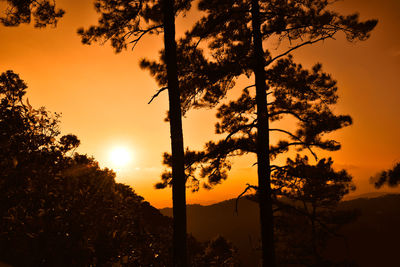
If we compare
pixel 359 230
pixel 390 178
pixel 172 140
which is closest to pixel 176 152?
pixel 172 140

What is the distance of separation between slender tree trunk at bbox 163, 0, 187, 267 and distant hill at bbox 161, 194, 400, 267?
50.4 metres

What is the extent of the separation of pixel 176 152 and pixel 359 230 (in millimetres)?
133315

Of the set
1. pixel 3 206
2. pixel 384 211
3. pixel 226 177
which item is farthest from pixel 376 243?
pixel 3 206

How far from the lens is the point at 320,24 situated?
7871 millimetres

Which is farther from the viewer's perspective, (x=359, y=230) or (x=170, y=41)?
(x=359, y=230)

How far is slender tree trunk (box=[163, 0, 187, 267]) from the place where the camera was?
6.12 m

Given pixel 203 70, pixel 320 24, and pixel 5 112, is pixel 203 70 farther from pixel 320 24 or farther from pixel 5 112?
pixel 5 112

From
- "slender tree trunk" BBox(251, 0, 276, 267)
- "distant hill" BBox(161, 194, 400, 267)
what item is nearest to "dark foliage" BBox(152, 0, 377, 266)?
"slender tree trunk" BBox(251, 0, 276, 267)

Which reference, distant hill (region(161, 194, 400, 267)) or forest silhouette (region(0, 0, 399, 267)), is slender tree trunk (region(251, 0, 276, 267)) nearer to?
forest silhouette (region(0, 0, 399, 267))

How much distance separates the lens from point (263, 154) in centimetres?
798

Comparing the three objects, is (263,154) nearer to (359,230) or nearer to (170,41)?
(170,41)

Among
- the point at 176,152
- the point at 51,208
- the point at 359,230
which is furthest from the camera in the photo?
the point at 359,230

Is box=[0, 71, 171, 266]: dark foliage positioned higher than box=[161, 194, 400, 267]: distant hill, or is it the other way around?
box=[0, 71, 171, 266]: dark foliage

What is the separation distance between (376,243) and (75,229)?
12974 cm
